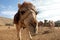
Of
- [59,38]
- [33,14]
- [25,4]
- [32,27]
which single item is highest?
[25,4]

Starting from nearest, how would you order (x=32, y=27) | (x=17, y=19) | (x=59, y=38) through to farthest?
1. (x=32, y=27)
2. (x=17, y=19)
3. (x=59, y=38)

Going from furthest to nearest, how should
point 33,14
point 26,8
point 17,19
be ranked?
point 17,19 < point 26,8 < point 33,14

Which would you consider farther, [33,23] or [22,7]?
[22,7]

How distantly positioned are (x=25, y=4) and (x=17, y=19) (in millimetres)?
1041

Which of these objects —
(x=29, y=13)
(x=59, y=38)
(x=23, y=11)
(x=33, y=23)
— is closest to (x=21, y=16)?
(x=23, y=11)

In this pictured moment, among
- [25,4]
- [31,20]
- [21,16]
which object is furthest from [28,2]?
[31,20]

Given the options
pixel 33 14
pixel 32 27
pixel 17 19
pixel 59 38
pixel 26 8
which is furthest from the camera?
pixel 59 38

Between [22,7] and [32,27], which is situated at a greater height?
[22,7]

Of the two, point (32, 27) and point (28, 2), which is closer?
point (32, 27)

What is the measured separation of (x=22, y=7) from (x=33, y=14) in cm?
121

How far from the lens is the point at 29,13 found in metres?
8.13

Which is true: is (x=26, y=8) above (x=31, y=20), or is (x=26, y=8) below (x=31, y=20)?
above

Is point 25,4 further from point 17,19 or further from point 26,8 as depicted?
point 17,19

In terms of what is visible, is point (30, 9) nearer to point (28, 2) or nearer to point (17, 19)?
point (28, 2)
